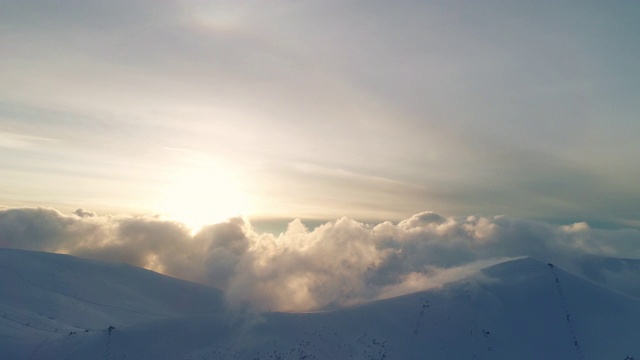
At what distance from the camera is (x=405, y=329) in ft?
156

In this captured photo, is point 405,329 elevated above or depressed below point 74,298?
above

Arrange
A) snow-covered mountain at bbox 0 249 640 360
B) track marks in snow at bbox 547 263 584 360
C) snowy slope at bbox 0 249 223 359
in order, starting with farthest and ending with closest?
snowy slope at bbox 0 249 223 359 < track marks in snow at bbox 547 263 584 360 < snow-covered mountain at bbox 0 249 640 360

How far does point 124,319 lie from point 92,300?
1450 cm

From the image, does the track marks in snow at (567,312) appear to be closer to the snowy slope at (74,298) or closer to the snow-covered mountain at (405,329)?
the snow-covered mountain at (405,329)

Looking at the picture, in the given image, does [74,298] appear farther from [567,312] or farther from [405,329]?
[567,312]

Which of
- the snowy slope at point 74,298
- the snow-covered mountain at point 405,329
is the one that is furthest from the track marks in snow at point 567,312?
the snowy slope at point 74,298

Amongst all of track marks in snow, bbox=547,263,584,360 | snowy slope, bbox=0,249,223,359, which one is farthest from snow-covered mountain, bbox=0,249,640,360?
snowy slope, bbox=0,249,223,359

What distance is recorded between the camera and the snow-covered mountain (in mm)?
42188

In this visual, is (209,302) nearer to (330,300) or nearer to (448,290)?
(330,300)

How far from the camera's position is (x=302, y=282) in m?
168

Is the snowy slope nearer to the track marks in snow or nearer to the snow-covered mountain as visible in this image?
the snow-covered mountain

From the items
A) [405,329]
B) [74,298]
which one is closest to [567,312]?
[405,329]

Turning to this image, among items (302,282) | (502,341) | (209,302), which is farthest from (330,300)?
(502,341)

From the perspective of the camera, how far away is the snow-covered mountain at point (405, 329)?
138 ft
